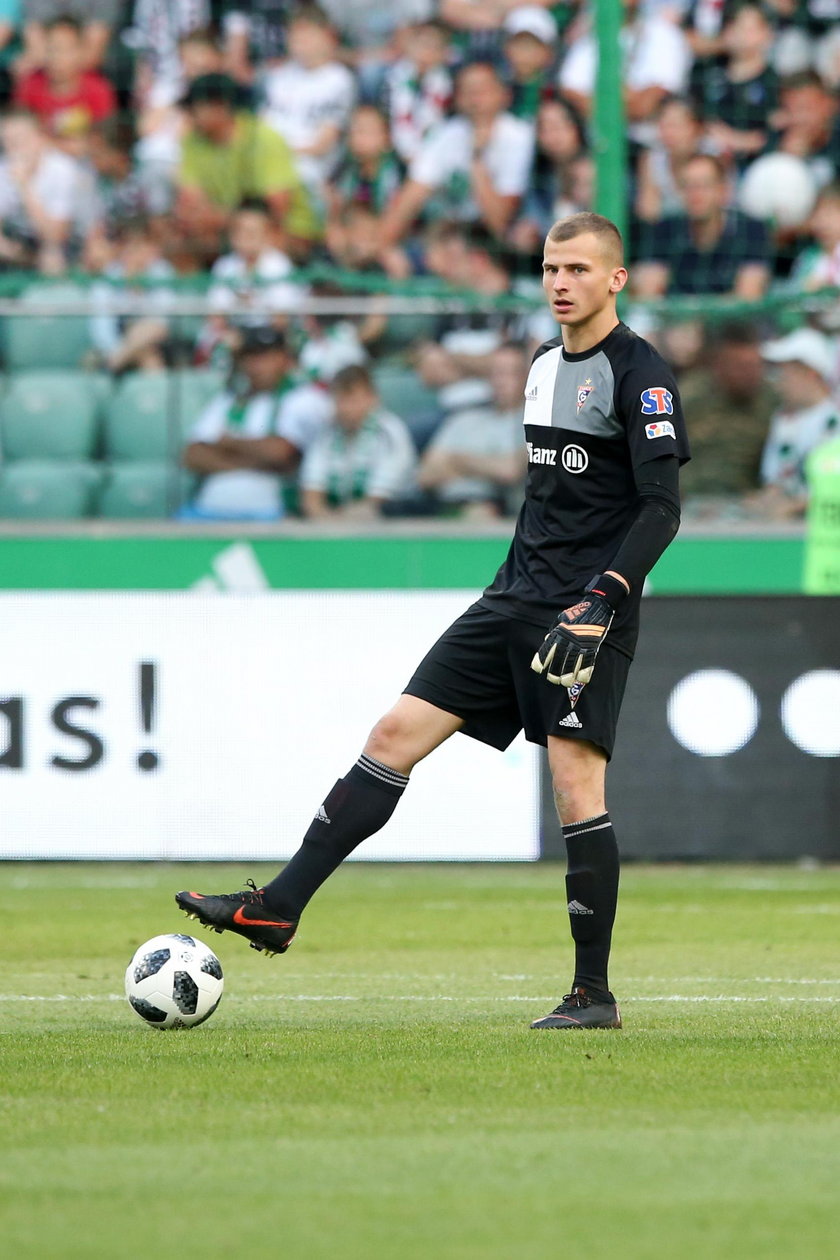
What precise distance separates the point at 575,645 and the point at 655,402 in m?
0.69

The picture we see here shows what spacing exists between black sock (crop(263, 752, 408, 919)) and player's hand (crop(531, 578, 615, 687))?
2.05ft

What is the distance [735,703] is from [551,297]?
5.13 metres

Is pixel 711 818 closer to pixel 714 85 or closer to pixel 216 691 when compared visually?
pixel 216 691

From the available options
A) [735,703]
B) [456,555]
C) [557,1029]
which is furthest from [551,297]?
[456,555]

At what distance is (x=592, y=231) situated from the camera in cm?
561

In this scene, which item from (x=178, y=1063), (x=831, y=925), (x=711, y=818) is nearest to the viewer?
(x=178, y=1063)

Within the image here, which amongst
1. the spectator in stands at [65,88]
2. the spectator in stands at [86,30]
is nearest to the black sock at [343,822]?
the spectator in stands at [65,88]

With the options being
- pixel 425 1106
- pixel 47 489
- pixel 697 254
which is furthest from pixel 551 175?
pixel 425 1106

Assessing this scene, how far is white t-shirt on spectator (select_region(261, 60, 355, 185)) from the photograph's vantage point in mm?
14266

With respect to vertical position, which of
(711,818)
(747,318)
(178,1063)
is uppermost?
(747,318)

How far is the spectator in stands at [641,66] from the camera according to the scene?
534 inches

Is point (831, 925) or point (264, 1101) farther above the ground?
point (264, 1101)

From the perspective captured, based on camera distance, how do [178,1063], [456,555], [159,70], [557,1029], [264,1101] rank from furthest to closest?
1. [159,70]
2. [456,555]
3. [557,1029]
4. [178,1063]
5. [264,1101]

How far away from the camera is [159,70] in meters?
14.9
